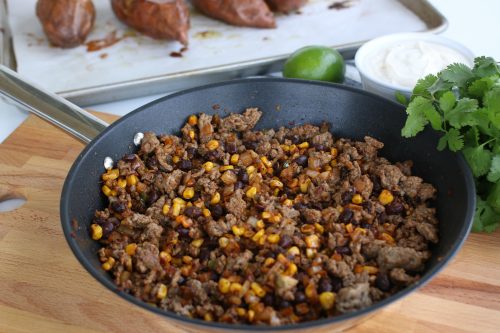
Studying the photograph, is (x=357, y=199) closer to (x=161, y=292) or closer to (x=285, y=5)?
(x=161, y=292)

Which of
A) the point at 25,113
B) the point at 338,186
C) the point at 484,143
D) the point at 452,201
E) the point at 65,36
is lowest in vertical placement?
Result: the point at 25,113

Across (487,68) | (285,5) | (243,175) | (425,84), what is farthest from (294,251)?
(285,5)

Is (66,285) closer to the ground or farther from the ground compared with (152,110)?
closer to the ground

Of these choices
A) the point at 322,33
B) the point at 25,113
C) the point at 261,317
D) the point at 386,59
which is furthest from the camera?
the point at 322,33

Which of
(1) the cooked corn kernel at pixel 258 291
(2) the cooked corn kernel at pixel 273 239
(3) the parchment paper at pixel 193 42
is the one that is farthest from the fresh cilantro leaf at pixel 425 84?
(3) the parchment paper at pixel 193 42

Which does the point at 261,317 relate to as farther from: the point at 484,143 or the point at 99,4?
the point at 99,4

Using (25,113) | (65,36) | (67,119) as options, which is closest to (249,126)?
(67,119)
